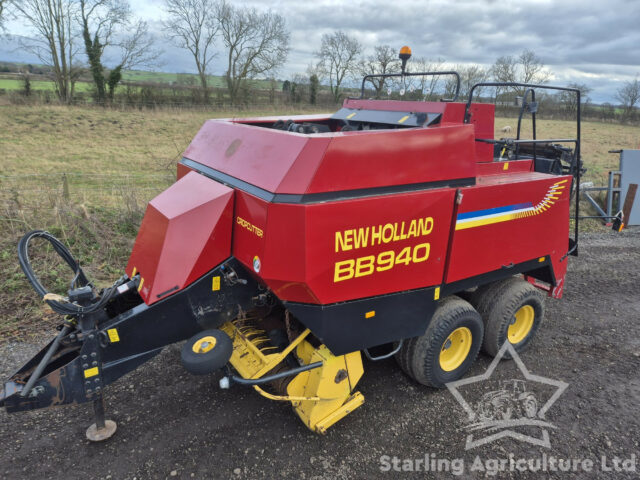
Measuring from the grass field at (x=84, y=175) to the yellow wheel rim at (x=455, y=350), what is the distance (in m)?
4.03

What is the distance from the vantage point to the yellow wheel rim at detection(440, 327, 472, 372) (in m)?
3.75

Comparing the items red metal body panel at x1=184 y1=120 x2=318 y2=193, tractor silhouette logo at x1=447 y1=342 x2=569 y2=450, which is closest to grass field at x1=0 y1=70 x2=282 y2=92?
red metal body panel at x1=184 y1=120 x2=318 y2=193

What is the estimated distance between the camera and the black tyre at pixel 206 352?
2537mm

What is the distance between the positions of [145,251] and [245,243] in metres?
0.78

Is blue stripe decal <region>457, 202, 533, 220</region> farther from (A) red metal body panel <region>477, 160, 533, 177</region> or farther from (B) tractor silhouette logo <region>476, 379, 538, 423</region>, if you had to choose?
(B) tractor silhouette logo <region>476, 379, 538, 423</region>

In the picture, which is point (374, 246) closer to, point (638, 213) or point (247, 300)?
point (247, 300)

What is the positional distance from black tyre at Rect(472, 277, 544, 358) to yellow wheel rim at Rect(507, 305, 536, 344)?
0.02 meters

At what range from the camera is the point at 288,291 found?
2684mm

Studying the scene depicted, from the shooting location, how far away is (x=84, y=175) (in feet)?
29.0

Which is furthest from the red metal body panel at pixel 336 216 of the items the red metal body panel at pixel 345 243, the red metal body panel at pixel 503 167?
the red metal body panel at pixel 503 167

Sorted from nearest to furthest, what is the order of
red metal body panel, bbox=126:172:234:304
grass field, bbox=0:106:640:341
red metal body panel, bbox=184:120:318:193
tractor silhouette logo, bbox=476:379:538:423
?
1. red metal body panel, bbox=184:120:318:193
2. red metal body panel, bbox=126:172:234:304
3. tractor silhouette logo, bbox=476:379:538:423
4. grass field, bbox=0:106:640:341

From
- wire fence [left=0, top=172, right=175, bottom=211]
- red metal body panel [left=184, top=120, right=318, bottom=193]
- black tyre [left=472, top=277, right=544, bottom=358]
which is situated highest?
red metal body panel [left=184, top=120, right=318, bottom=193]

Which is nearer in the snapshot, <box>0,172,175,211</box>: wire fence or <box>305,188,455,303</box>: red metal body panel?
<box>305,188,455,303</box>: red metal body panel

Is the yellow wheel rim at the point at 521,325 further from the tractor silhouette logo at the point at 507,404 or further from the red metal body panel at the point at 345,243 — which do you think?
the red metal body panel at the point at 345,243
